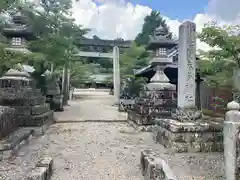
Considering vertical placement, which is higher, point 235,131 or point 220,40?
point 220,40

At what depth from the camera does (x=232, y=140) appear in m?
3.21

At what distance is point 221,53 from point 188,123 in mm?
1679

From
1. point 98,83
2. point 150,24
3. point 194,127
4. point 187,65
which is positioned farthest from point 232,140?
point 150,24

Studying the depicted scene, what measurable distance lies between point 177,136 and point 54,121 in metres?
5.96

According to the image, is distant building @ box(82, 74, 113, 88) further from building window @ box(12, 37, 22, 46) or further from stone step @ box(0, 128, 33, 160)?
stone step @ box(0, 128, 33, 160)

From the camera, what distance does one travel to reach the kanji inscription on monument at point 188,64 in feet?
20.1

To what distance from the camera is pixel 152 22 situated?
43156mm

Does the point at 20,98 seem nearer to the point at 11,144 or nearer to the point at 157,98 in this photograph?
the point at 11,144

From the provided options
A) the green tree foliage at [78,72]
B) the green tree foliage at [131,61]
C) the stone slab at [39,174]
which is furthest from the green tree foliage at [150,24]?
the stone slab at [39,174]

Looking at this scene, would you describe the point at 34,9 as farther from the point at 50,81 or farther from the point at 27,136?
the point at 27,136

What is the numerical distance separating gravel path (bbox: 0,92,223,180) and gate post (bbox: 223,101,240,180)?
797 mm

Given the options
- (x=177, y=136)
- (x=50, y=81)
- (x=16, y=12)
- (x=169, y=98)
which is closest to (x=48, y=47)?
(x=16, y=12)

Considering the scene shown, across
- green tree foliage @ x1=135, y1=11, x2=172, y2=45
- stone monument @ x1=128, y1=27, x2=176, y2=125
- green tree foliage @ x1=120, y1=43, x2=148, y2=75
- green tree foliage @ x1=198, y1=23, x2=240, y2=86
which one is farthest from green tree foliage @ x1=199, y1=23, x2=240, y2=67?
green tree foliage @ x1=135, y1=11, x2=172, y2=45

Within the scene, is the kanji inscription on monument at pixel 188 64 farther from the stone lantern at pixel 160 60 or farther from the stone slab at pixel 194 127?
the stone lantern at pixel 160 60
